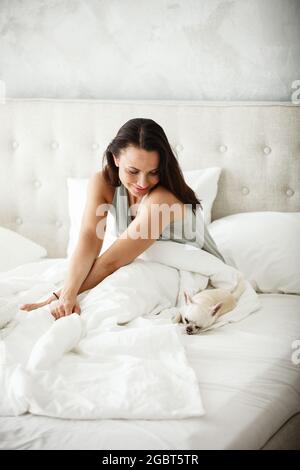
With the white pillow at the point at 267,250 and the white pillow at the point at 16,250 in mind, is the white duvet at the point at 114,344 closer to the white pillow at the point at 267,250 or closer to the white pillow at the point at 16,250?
the white pillow at the point at 267,250

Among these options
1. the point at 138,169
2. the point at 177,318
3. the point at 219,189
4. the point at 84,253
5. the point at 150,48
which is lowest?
the point at 177,318

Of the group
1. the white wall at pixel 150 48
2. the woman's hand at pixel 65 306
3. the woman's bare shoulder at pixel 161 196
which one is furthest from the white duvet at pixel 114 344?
the white wall at pixel 150 48

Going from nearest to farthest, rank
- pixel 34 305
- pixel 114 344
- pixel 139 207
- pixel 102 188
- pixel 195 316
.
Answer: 1. pixel 114 344
2. pixel 195 316
3. pixel 34 305
4. pixel 139 207
5. pixel 102 188

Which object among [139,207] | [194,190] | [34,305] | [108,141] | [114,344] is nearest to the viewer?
[114,344]

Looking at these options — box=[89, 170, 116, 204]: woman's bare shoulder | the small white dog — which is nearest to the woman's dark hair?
box=[89, 170, 116, 204]: woman's bare shoulder

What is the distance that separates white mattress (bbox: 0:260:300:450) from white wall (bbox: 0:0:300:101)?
1.26 meters

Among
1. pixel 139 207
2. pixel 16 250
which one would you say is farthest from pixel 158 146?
pixel 16 250

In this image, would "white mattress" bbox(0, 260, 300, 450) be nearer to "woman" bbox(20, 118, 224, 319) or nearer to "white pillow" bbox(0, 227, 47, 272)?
"woman" bbox(20, 118, 224, 319)

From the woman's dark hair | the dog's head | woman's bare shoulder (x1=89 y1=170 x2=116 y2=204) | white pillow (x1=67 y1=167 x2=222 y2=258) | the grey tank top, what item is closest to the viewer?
the dog's head

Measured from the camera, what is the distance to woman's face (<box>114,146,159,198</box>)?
2008mm

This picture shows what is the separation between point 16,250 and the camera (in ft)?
8.71

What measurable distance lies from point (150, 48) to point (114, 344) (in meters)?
1.73

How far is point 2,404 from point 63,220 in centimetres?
165

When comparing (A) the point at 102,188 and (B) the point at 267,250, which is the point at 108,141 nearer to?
(A) the point at 102,188
